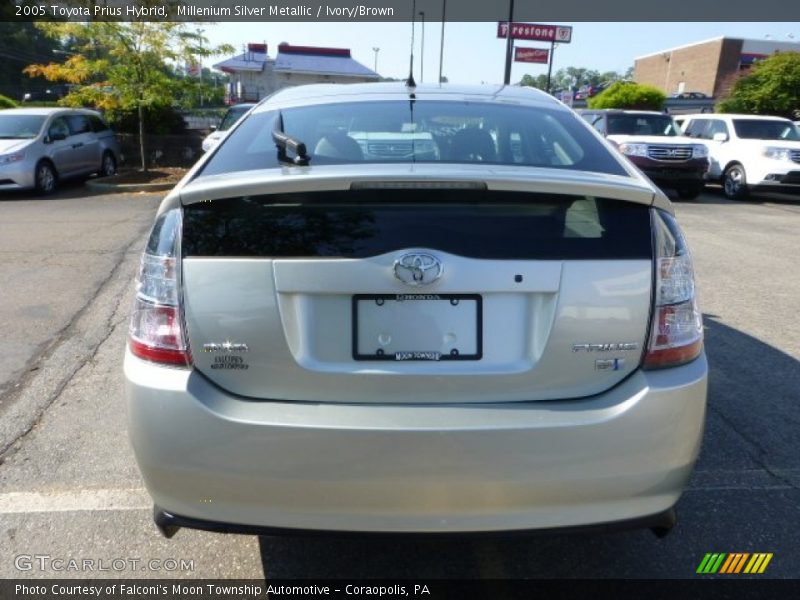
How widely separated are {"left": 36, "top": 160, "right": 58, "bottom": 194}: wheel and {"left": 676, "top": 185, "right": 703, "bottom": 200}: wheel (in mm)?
13221

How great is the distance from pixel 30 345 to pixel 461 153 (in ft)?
12.4

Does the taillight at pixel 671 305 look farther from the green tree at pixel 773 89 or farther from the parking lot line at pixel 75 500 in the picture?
the green tree at pixel 773 89

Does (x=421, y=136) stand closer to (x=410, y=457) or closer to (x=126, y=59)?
(x=410, y=457)

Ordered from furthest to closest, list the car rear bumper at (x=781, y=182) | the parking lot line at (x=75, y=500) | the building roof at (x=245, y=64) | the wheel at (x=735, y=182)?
the building roof at (x=245, y=64)
the wheel at (x=735, y=182)
the car rear bumper at (x=781, y=182)
the parking lot line at (x=75, y=500)

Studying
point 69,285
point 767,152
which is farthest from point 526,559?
point 767,152

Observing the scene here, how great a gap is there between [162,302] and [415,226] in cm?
82

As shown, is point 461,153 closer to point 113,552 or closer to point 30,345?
point 113,552

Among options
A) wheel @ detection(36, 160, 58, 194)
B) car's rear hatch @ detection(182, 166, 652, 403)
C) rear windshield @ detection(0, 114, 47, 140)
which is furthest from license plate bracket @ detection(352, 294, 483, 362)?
rear windshield @ detection(0, 114, 47, 140)

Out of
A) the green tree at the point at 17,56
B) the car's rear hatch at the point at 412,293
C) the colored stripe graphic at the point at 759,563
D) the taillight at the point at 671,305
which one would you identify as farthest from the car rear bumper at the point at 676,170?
the green tree at the point at 17,56

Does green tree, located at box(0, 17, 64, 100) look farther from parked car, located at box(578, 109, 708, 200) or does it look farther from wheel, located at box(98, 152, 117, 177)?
parked car, located at box(578, 109, 708, 200)

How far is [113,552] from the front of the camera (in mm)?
2553

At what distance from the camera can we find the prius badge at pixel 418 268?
6.27ft

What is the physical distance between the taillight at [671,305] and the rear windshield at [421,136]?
0.32 metres

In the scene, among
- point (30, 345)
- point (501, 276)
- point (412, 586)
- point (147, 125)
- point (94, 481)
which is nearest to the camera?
point (501, 276)
